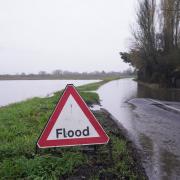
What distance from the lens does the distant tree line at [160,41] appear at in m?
36.4

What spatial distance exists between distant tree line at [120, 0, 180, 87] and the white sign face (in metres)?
30.3

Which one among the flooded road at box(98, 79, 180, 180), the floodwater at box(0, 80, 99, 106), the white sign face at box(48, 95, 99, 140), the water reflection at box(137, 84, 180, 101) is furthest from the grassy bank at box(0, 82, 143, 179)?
the water reflection at box(137, 84, 180, 101)

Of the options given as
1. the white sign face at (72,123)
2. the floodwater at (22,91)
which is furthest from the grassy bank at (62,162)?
the floodwater at (22,91)

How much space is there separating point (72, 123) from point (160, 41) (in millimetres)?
35418

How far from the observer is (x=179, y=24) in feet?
121

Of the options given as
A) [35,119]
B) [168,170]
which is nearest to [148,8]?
[35,119]

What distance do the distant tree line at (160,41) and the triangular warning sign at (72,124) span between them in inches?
1192

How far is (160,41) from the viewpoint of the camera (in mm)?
38750

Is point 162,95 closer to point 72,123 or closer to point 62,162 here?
point 62,162

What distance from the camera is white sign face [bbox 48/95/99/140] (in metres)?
4.99

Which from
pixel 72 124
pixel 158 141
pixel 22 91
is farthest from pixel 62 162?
pixel 22 91

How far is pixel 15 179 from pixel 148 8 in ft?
125

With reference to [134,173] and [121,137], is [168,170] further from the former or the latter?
[121,137]

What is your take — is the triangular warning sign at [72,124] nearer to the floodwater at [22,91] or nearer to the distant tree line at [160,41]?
the floodwater at [22,91]
